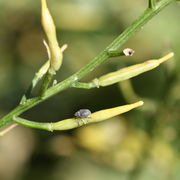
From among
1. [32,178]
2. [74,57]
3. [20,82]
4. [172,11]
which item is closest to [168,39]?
[172,11]

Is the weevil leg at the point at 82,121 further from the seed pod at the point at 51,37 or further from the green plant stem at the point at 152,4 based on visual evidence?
the green plant stem at the point at 152,4

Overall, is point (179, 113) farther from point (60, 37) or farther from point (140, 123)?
point (60, 37)

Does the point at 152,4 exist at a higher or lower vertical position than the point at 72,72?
lower

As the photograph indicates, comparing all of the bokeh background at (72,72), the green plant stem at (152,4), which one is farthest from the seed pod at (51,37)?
the bokeh background at (72,72)

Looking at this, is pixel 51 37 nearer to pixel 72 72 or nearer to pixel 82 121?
pixel 82 121

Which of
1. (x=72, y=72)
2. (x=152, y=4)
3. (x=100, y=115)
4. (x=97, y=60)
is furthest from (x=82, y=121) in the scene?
(x=72, y=72)

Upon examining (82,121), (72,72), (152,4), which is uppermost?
(72,72)

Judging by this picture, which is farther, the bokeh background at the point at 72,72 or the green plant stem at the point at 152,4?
the bokeh background at the point at 72,72

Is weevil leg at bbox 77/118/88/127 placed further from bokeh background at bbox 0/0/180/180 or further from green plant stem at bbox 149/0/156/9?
bokeh background at bbox 0/0/180/180
